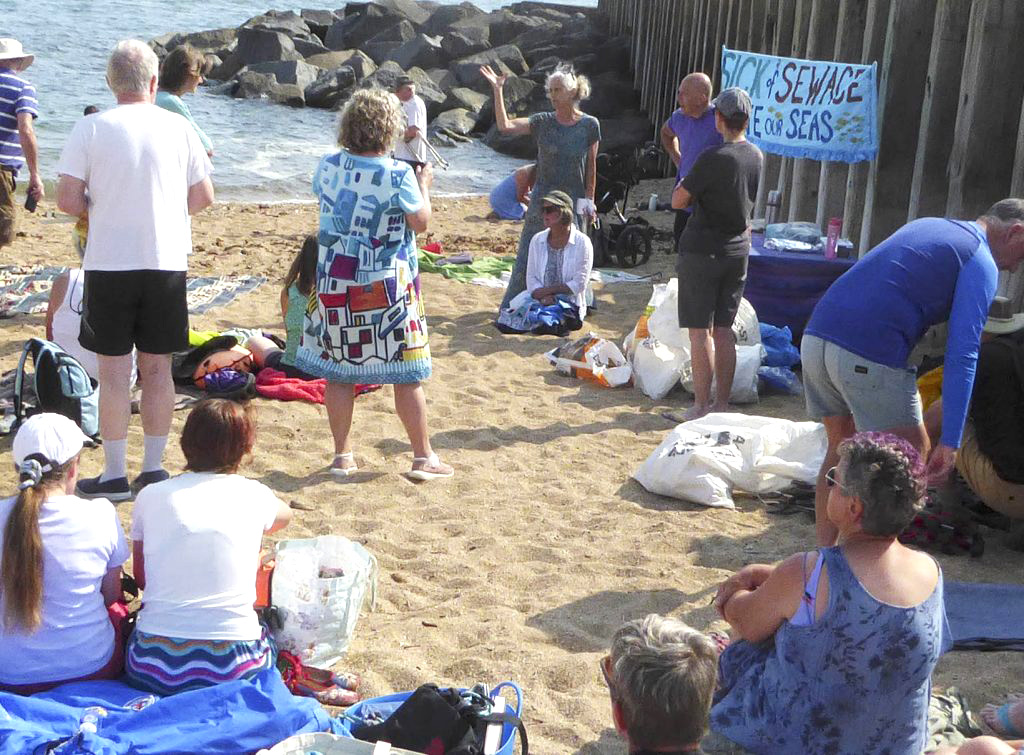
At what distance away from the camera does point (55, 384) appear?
597 cm

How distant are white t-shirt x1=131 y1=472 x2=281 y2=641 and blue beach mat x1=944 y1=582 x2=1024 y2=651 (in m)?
2.55

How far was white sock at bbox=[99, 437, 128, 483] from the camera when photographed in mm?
5285

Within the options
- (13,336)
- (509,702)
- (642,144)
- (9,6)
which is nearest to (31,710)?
(509,702)

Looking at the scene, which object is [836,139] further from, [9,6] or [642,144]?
[9,6]

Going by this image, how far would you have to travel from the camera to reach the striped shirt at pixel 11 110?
7.62 meters

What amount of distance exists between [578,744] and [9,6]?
40.9 metres

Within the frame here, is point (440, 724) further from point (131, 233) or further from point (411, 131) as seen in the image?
point (411, 131)

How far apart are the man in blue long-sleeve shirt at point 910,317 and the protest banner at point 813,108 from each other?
410cm

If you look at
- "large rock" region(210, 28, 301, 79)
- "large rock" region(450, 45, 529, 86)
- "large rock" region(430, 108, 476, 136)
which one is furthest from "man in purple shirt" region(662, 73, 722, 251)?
"large rock" region(210, 28, 301, 79)

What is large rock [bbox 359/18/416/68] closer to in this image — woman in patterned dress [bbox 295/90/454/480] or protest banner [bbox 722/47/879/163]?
protest banner [bbox 722/47/879/163]

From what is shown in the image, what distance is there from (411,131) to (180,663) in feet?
28.9

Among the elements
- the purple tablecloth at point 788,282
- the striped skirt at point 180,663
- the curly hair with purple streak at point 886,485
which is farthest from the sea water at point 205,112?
the curly hair with purple streak at point 886,485

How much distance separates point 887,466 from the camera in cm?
316

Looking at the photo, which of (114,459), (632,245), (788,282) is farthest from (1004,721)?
(632,245)
